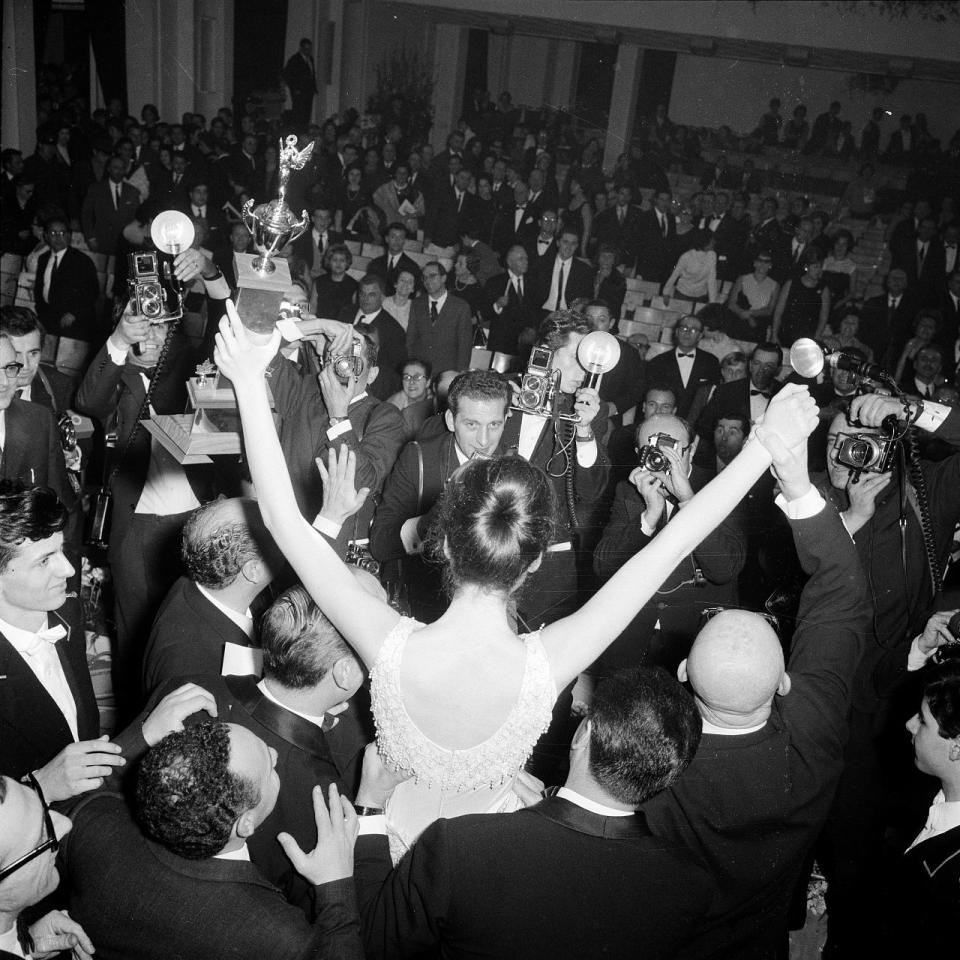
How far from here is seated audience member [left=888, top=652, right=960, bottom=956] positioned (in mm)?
1843

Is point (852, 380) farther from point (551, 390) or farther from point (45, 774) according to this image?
point (45, 774)

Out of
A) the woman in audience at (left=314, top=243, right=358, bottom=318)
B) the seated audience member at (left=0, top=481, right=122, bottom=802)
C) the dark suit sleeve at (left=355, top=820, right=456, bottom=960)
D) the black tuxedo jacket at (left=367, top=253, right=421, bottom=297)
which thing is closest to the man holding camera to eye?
the dark suit sleeve at (left=355, top=820, right=456, bottom=960)

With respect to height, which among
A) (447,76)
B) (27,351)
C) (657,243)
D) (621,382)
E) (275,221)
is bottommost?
(621,382)

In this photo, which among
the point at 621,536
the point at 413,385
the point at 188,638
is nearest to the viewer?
the point at 188,638

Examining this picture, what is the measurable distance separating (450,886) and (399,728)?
1.12 ft

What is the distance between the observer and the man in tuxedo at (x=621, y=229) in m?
9.50

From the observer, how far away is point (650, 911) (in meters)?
1.64

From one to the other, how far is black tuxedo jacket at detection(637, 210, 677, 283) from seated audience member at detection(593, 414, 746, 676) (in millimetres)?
6382

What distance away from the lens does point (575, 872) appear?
163 cm

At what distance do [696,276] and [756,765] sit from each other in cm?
811

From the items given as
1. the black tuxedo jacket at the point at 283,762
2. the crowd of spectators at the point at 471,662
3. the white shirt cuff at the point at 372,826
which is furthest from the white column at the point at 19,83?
the white shirt cuff at the point at 372,826

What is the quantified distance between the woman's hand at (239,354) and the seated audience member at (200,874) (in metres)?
0.72

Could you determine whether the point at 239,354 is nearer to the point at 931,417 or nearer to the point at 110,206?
the point at 931,417

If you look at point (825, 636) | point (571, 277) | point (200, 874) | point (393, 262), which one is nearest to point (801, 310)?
point (571, 277)
